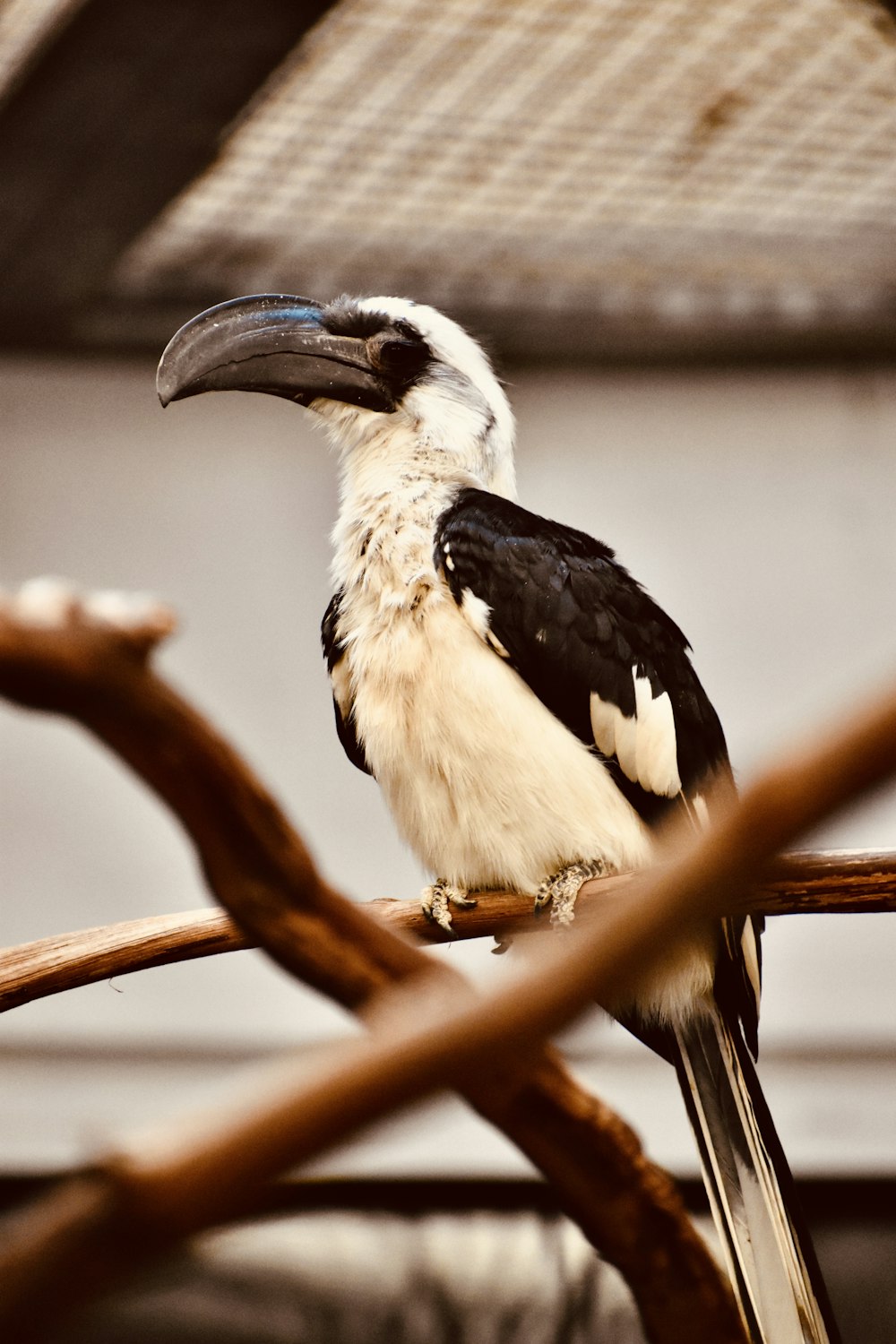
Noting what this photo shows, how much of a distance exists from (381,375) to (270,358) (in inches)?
7.7

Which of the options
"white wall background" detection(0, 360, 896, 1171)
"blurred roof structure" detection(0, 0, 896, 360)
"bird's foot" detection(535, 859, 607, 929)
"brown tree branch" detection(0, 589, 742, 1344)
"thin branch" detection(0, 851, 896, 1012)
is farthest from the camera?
"white wall background" detection(0, 360, 896, 1171)

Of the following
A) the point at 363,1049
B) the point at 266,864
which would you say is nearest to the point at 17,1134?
the point at 266,864

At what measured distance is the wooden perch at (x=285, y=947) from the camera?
511 mm

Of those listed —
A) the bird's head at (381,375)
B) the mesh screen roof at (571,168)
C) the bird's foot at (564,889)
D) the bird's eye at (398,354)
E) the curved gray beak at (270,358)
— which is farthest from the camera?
the mesh screen roof at (571,168)

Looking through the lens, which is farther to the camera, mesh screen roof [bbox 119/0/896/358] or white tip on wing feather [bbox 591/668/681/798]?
mesh screen roof [bbox 119/0/896/358]

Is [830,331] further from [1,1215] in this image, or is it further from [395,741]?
[1,1215]

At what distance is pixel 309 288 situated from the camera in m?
3.55

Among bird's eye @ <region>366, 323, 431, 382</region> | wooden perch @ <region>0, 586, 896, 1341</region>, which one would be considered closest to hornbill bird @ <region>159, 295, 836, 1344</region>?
bird's eye @ <region>366, 323, 431, 382</region>

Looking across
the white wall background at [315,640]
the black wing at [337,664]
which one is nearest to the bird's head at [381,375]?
the black wing at [337,664]

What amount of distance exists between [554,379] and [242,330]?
1.99 meters

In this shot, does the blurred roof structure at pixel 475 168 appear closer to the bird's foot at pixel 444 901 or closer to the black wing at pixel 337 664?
the black wing at pixel 337 664

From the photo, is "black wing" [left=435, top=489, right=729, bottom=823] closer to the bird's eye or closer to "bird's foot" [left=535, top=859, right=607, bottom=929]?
"bird's foot" [left=535, top=859, right=607, bottom=929]

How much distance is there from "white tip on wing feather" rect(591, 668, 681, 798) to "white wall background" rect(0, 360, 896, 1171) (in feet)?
5.29

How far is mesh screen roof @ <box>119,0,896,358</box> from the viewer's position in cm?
282
